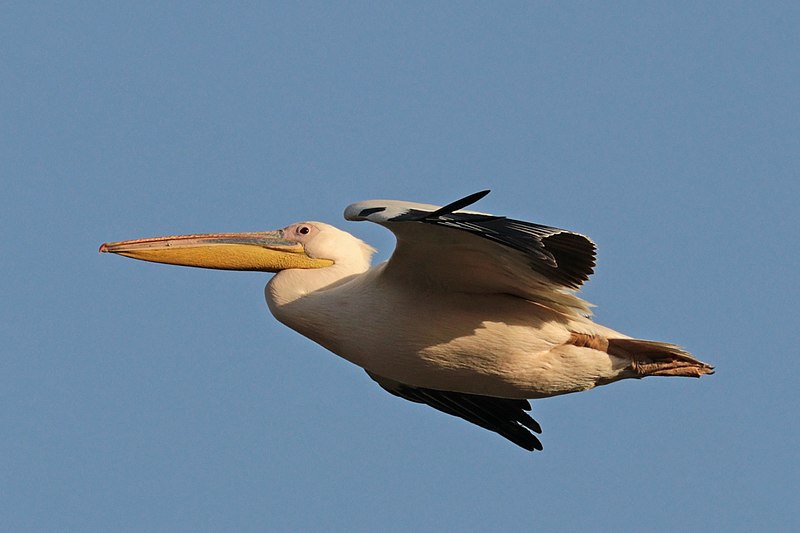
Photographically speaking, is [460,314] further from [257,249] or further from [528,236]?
[257,249]

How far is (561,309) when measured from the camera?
11.1 m

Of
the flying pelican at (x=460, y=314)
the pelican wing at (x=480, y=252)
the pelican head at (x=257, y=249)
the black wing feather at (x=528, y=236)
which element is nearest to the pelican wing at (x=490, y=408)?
the flying pelican at (x=460, y=314)

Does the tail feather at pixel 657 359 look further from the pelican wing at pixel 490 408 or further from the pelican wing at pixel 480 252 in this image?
the pelican wing at pixel 490 408

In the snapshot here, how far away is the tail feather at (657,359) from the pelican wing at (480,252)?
19.7 inches

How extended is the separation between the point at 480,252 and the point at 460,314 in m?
0.71

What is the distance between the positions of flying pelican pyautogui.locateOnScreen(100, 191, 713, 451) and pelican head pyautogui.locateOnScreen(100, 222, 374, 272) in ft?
0.06

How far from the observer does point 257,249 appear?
1204 cm

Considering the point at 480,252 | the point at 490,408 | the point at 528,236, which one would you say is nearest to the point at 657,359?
the point at 490,408

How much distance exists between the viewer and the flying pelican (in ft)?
33.9

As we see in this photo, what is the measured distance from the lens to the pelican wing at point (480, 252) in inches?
380

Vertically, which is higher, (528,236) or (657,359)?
(528,236)

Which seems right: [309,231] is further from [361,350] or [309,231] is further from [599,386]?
[599,386]

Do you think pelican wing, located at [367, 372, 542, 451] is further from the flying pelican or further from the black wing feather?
the black wing feather

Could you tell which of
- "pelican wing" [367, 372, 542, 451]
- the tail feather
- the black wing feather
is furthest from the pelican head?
the tail feather
